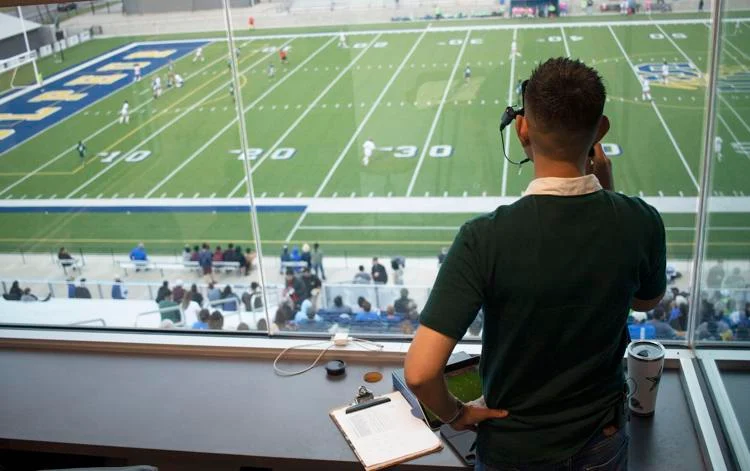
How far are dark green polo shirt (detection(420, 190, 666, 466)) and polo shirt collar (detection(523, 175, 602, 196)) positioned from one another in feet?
0.04

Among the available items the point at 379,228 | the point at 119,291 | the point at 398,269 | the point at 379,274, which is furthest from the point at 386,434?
the point at 379,228

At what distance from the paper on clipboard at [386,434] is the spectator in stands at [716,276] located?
1.04 meters

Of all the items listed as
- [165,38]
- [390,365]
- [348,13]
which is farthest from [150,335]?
[348,13]

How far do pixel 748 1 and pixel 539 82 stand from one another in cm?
95

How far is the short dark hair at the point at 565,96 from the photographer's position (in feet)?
4.23

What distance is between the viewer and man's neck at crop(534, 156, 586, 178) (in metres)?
1.34

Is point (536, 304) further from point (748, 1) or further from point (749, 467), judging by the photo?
point (748, 1)

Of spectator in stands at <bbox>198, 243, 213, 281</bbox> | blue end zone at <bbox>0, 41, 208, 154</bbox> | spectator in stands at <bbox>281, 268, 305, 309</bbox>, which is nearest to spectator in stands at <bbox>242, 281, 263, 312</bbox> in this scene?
spectator in stands at <bbox>281, 268, 305, 309</bbox>

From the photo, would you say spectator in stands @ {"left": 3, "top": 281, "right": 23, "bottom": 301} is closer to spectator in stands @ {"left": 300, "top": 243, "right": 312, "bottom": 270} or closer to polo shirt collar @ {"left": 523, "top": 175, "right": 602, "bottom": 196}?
polo shirt collar @ {"left": 523, "top": 175, "right": 602, "bottom": 196}

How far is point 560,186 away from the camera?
1333mm

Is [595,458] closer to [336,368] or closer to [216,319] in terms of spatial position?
[336,368]

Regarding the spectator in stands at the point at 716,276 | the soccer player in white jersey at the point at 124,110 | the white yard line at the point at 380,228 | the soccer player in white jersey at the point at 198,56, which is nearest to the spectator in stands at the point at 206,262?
the soccer player in white jersey at the point at 198,56

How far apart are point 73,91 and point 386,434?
13.6 ft

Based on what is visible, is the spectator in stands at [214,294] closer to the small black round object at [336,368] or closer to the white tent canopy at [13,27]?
the white tent canopy at [13,27]
